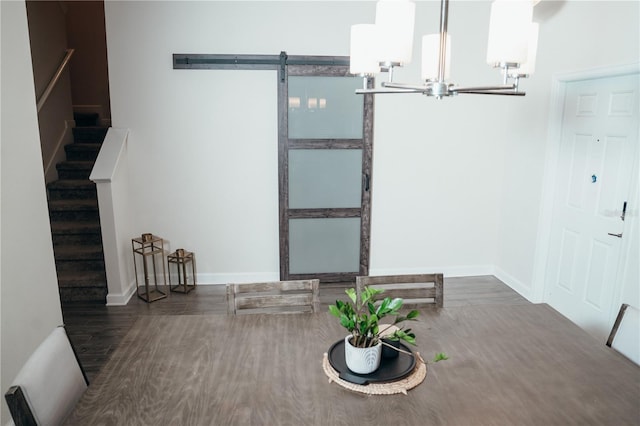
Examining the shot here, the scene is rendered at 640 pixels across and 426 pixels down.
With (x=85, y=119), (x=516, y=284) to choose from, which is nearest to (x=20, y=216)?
(x=85, y=119)

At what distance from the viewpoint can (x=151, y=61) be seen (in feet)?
13.4

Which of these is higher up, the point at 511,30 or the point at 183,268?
the point at 511,30

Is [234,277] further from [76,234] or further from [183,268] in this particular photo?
[76,234]

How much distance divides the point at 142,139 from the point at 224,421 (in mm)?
3319

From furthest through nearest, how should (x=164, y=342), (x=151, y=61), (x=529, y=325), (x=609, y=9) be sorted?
(x=151, y=61) → (x=609, y=9) → (x=529, y=325) → (x=164, y=342)

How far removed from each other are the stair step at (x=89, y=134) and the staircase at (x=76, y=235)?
18.2 inches

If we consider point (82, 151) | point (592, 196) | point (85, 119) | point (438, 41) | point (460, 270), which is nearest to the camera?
point (438, 41)

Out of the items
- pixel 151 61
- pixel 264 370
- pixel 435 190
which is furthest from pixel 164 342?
pixel 435 190

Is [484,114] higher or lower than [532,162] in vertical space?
higher

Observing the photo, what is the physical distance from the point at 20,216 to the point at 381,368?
2049mm

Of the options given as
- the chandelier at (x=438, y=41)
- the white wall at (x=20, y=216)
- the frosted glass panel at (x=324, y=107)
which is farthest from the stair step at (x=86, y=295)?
the chandelier at (x=438, y=41)

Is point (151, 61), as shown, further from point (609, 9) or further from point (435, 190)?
point (609, 9)

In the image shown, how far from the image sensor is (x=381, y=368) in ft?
5.76

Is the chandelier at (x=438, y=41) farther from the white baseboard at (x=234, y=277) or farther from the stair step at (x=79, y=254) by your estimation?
the stair step at (x=79, y=254)
